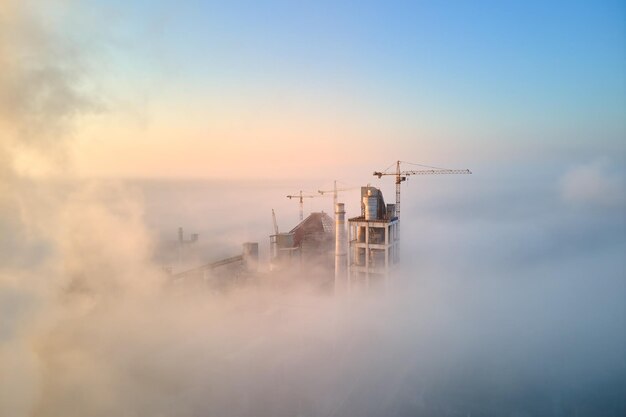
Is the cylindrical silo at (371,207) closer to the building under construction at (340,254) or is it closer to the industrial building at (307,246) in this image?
the building under construction at (340,254)

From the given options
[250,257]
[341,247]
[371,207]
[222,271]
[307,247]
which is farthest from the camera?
[307,247]

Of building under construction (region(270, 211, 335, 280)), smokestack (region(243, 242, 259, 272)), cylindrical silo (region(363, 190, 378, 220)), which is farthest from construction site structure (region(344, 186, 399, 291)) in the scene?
smokestack (region(243, 242, 259, 272))

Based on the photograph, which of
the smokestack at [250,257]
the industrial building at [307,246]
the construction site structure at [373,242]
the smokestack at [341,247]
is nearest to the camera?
the construction site structure at [373,242]

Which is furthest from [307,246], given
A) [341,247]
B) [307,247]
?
[341,247]

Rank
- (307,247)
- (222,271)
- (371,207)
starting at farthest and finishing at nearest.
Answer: (307,247)
(222,271)
(371,207)

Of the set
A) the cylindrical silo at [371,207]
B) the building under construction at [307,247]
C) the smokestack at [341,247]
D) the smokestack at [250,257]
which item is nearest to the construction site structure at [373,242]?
the cylindrical silo at [371,207]

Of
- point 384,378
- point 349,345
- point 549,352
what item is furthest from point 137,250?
point 549,352

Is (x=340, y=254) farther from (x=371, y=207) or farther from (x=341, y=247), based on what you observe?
(x=371, y=207)

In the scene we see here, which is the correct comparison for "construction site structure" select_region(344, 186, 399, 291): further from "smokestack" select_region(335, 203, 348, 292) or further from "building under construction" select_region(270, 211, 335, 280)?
"building under construction" select_region(270, 211, 335, 280)

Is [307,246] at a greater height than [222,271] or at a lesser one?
greater
